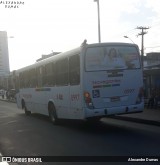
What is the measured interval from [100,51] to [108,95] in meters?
1.56

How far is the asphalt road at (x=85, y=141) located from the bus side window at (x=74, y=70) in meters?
1.89

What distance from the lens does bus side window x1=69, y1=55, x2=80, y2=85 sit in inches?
561

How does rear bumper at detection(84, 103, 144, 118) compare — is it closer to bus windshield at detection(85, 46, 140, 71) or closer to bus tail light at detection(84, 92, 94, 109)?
bus tail light at detection(84, 92, 94, 109)

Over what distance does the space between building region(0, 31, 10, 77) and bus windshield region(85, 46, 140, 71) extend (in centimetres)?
6685

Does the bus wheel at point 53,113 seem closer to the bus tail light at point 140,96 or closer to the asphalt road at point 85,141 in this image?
the asphalt road at point 85,141

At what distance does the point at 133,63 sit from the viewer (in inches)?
572

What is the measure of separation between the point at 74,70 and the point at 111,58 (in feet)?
4.77

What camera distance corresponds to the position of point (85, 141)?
12.1m

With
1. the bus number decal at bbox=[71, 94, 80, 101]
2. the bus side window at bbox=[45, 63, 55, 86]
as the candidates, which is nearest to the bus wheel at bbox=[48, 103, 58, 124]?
the bus side window at bbox=[45, 63, 55, 86]

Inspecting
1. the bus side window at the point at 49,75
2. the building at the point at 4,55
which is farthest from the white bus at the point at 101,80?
the building at the point at 4,55

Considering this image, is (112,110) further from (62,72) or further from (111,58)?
(62,72)

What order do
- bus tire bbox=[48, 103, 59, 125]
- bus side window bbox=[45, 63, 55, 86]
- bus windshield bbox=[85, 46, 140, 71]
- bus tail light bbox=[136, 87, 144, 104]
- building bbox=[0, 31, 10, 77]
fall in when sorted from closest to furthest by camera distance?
bus windshield bbox=[85, 46, 140, 71] < bus tail light bbox=[136, 87, 144, 104] < bus tire bbox=[48, 103, 59, 125] < bus side window bbox=[45, 63, 55, 86] < building bbox=[0, 31, 10, 77]

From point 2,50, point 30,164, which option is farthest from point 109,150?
point 2,50

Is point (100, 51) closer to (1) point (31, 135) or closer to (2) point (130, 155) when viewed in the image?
(1) point (31, 135)
